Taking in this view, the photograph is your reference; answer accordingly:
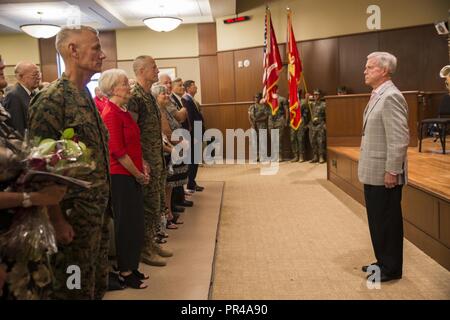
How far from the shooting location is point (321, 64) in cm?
945

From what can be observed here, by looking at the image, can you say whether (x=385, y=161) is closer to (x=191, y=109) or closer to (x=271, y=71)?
(x=191, y=109)

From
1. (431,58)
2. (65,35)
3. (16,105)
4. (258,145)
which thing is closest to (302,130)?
(258,145)

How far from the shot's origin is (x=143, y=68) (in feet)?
9.68

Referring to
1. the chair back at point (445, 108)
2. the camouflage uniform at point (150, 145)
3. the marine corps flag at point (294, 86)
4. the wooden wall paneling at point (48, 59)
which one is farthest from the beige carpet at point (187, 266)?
the wooden wall paneling at point (48, 59)

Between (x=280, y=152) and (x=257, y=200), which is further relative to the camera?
(x=280, y=152)

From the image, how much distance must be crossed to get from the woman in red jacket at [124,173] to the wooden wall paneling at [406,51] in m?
7.55

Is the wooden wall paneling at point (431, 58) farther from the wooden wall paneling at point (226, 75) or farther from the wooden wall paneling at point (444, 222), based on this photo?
the wooden wall paneling at point (444, 222)

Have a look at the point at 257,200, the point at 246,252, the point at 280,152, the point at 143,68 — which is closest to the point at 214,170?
the point at 280,152

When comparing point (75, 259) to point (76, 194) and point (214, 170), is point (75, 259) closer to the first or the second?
point (76, 194)

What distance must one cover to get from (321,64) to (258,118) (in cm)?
184

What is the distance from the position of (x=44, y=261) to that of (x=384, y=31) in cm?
886

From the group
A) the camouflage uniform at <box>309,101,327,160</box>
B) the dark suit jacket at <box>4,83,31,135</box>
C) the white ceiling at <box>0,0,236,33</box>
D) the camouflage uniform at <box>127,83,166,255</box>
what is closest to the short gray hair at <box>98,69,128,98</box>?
the camouflage uniform at <box>127,83,166,255</box>

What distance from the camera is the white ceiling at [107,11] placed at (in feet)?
26.5

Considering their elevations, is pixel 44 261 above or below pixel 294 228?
above
